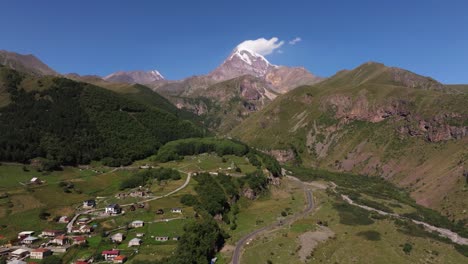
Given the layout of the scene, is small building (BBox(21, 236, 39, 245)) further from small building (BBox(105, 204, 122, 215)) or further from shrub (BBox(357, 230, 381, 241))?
shrub (BBox(357, 230, 381, 241))

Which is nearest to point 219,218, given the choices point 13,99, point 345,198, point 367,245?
point 367,245

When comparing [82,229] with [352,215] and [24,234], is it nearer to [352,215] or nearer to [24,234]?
[24,234]

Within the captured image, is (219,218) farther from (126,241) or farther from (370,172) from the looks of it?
(370,172)

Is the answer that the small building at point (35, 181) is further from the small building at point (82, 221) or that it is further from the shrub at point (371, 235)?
the shrub at point (371, 235)

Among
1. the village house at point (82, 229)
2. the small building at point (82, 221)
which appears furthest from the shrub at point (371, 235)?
the small building at point (82, 221)

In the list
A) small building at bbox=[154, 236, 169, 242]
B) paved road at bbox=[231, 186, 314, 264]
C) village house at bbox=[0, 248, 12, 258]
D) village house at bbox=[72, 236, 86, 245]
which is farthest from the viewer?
small building at bbox=[154, 236, 169, 242]

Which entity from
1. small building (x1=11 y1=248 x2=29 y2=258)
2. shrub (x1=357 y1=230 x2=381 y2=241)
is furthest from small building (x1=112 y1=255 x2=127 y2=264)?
shrub (x1=357 y1=230 x2=381 y2=241)

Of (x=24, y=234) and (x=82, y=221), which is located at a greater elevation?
(x=82, y=221)

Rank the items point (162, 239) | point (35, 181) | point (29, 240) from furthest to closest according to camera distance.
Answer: point (35, 181) < point (162, 239) < point (29, 240)

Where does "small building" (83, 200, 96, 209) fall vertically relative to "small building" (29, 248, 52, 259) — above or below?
above

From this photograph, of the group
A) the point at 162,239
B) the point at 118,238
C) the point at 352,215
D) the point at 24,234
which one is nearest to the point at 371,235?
the point at 352,215

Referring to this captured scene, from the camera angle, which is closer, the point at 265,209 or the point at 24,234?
the point at 24,234
